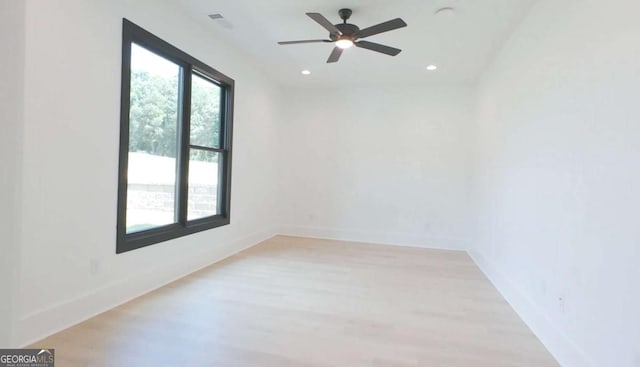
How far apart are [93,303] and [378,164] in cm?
447

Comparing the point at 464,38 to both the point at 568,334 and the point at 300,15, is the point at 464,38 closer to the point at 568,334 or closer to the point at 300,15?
the point at 300,15

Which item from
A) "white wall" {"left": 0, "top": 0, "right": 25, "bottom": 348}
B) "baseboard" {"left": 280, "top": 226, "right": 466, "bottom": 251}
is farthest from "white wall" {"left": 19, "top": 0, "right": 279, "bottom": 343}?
"baseboard" {"left": 280, "top": 226, "right": 466, "bottom": 251}

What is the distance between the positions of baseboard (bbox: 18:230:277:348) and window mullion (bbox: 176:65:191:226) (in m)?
0.59

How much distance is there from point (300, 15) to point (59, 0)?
192 centimetres

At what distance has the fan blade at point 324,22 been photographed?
2.66 meters

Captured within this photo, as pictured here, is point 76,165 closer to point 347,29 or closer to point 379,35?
point 347,29

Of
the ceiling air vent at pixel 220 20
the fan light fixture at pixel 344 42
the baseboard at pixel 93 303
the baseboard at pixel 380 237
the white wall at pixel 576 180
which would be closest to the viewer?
the white wall at pixel 576 180

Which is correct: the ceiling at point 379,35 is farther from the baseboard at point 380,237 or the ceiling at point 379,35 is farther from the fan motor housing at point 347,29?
the baseboard at point 380,237

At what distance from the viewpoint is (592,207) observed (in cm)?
185

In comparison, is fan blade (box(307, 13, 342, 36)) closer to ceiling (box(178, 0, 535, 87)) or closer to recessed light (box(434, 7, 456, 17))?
ceiling (box(178, 0, 535, 87))

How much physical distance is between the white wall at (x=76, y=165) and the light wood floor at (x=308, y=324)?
21 cm

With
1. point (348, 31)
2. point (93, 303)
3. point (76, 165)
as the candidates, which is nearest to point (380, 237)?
point (348, 31)

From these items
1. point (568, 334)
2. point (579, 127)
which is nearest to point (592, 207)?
point (579, 127)

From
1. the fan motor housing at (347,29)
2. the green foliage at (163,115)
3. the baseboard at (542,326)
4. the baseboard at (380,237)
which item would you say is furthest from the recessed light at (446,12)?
the baseboard at (380,237)
